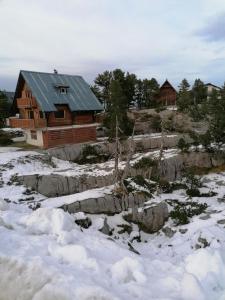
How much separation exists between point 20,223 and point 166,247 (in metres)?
7.92

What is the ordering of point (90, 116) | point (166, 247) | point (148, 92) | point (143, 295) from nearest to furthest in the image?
point (143, 295), point (166, 247), point (90, 116), point (148, 92)

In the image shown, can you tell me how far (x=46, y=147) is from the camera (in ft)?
111

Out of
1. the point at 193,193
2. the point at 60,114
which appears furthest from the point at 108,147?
the point at 193,193

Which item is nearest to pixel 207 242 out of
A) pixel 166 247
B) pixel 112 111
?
pixel 166 247

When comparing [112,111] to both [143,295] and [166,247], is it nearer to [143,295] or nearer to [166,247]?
[166,247]

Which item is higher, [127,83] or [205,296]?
[127,83]

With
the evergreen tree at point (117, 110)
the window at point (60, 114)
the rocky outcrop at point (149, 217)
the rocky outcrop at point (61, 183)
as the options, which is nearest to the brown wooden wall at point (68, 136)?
the window at point (60, 114)

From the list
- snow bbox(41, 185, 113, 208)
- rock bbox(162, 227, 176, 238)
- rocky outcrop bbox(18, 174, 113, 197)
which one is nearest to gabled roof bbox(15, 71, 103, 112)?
rocky outcrop bbox(18, 174, 113, 197)

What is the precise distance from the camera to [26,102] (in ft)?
119

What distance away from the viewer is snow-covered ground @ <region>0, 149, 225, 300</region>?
823 centimetres

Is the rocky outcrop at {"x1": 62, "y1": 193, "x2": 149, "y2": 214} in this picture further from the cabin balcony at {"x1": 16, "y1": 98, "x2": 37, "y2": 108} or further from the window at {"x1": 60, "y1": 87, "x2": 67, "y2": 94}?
the window at {"x1": 60, "y1": 87, "x2": 67, "y2": 94}

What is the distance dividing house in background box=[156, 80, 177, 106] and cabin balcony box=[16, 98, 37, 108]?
117 feet

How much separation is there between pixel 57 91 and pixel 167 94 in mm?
35936

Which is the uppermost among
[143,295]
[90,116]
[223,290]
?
[90,116]
